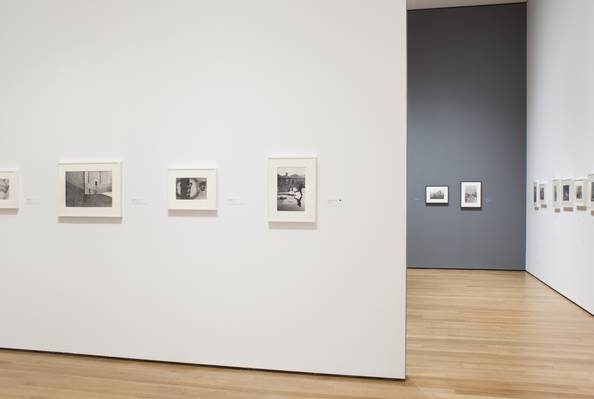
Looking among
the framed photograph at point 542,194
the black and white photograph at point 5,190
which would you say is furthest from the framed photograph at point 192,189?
the framed photograph at point 542,194

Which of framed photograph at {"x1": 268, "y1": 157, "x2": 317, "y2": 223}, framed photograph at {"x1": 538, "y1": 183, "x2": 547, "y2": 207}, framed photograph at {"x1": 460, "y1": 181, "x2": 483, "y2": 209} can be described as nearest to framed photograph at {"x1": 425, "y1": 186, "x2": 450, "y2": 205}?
framed photograph at {"x1": 460, "y1": 181, "x2": 483, "y2": 209}

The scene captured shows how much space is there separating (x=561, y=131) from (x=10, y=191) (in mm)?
13575

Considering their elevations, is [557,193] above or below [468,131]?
below

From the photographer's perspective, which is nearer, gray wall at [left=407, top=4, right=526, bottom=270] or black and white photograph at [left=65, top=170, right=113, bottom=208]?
black and white photograph at [left=65, top=170, right=113, bottom=208]

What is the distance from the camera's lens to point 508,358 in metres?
8.50

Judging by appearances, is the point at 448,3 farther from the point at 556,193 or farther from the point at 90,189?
the point at 90,189

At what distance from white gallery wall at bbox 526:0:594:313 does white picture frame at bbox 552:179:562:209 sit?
0.77ft

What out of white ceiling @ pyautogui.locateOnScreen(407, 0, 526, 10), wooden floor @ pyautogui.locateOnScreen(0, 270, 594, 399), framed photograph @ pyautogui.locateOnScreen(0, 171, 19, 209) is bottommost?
wooden floor @ pyautogui.locateOnScreen(0, 270, 594, 399)

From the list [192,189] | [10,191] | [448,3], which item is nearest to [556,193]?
[448,3]

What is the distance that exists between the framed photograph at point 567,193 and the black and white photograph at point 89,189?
1126 centimetres

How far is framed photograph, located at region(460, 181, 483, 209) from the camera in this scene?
64.3 feet

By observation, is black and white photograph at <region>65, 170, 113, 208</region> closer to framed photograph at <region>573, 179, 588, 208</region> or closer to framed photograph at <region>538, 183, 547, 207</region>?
framed photograph at <region>573, 179, 588, 208</region>

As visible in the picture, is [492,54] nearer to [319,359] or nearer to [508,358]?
[508,358]

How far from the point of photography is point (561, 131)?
14.6 meters
